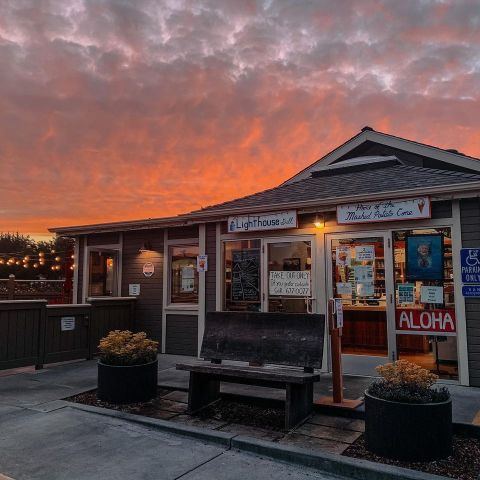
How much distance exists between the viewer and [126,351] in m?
5.56

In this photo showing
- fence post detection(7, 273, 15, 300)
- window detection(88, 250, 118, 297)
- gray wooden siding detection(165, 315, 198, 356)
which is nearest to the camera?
gray wooden siding detection(165, 315, 198, 356)

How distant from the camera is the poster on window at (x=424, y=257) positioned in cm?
644

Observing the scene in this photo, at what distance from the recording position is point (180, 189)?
15.4 m

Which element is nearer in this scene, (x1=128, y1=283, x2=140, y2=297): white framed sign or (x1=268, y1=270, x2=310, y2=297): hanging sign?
(x1=268, y1=270, x2=310, y2=297): hanging sign

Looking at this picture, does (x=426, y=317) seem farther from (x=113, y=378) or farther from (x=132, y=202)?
(x=132, y=202)

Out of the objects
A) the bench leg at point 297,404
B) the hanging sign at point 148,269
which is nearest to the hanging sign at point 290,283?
the bench leg at point 297,404

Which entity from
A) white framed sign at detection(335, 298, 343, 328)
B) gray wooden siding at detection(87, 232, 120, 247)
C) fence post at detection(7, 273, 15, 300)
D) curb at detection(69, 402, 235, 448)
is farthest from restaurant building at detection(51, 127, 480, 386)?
fence post at detection(7, 273, 15, 300)

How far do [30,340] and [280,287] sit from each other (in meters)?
4.46

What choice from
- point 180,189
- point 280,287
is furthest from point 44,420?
point 180,189

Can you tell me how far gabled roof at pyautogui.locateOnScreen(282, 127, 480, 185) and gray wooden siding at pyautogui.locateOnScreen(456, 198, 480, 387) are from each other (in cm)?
564

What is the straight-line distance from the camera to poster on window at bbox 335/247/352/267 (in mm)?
7125

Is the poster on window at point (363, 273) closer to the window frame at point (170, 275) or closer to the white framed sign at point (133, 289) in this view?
the window frame at point (170, 275)

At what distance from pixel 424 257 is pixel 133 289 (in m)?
6.30

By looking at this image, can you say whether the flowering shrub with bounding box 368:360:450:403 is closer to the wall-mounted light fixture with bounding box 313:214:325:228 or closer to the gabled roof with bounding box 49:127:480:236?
the gabled roof with bounding box 49:127:480:236
